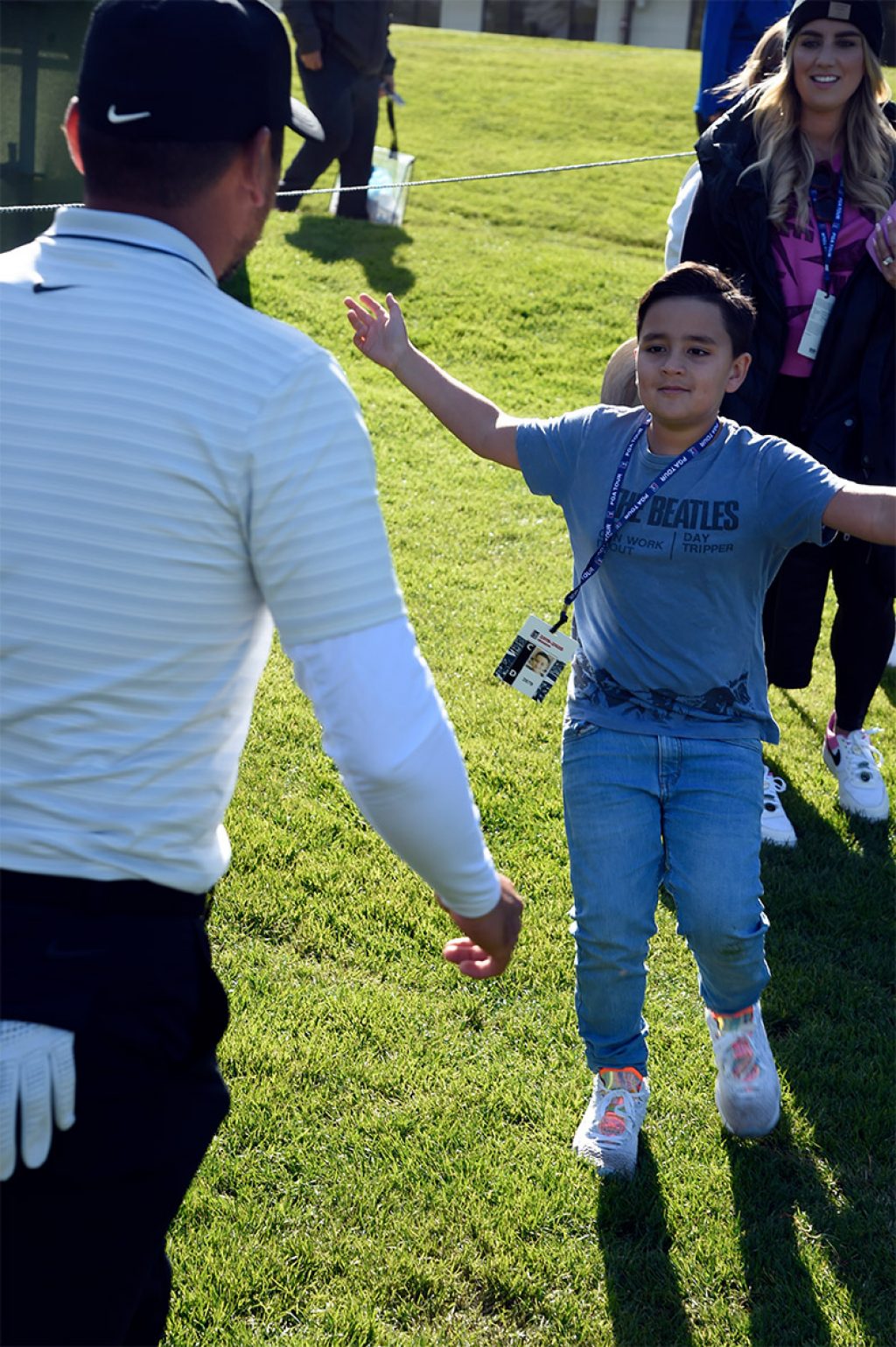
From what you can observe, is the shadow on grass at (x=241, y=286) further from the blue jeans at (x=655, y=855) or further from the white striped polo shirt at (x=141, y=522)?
the white striped polo shirt at (x=141, y=522)

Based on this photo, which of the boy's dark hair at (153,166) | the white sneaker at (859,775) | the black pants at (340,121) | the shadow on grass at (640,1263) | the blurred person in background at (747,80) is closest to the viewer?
the boy's dark hair at (153,166)

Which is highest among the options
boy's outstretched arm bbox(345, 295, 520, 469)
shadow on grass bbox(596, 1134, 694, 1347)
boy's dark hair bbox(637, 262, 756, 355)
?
boy's dark hair bbox(637, 262, 756, 355)

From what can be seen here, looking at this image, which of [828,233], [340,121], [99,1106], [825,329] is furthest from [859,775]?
[340,121]

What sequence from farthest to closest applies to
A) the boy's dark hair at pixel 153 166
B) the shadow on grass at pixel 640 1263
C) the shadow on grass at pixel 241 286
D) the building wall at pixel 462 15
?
the building wall at pixel 462 15, the shadow on grass at pixel 241 286, the shadow on grass at pixel 640 1263, the boy's dark hair at pixel 153 166

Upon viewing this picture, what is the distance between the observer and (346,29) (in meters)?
10.2

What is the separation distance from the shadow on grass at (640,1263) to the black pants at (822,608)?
185 centimetres

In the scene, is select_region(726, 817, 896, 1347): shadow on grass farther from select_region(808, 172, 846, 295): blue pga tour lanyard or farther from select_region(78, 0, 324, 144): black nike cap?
select_region(78, 0, 324, 144): black nike cap

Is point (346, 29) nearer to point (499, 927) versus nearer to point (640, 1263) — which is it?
point (640, 1263)

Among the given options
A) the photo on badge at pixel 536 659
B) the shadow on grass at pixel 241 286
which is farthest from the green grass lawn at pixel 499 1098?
the shadow on grass at pixel 241 286

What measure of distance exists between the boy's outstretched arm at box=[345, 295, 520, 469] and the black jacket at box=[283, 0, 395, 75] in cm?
809

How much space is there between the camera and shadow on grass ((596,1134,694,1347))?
8.57ft

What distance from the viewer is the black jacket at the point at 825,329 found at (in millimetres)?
3820

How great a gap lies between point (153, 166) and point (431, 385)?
1.40 metres

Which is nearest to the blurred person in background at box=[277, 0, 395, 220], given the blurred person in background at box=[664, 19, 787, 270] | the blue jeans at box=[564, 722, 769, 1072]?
the blurred person in background at box=[664, 19, 787, 270]
